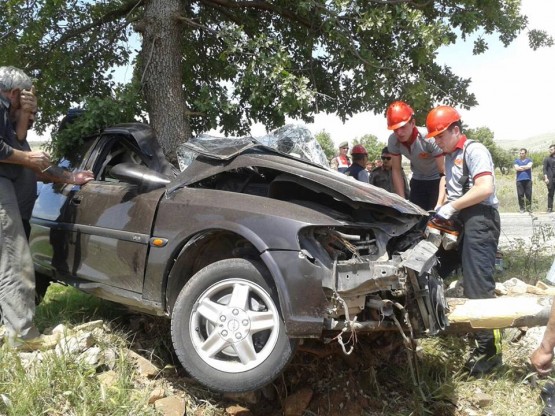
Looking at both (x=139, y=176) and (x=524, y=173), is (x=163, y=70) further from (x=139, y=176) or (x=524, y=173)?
(x=524, y=173)

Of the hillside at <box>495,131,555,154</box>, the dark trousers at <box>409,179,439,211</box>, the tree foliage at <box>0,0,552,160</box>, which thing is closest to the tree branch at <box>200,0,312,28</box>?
the tree foliage at <box>0,0,552,160</box>

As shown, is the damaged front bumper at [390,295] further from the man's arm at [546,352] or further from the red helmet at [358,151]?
the red helmet at [358,151]

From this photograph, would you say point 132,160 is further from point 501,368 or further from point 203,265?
point 501,368

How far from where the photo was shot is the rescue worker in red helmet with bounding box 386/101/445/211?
16.0 ft

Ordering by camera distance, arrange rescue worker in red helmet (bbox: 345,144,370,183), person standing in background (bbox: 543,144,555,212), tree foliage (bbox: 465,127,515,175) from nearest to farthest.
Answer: rescue worker in red helmet (bbox: 345,144,370,183)
person standing in background (bbox: 543,144,555,212)
tree foliage (bbox: 465,127,515,175)

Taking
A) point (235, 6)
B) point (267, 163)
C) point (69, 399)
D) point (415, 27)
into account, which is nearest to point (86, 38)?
point (235, 6)

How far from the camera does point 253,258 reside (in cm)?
307

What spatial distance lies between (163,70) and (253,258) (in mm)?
3584

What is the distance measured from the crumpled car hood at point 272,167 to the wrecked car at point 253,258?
11 mm

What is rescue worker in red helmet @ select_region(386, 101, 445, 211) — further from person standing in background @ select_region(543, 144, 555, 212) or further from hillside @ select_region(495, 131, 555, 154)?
hillside @ select_region(495, 131, 555, 154)

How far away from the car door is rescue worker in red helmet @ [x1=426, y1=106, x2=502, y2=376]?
2.26 meters

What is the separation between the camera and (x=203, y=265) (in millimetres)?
3344

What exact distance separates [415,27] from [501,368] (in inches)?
138

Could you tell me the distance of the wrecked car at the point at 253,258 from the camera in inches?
111
